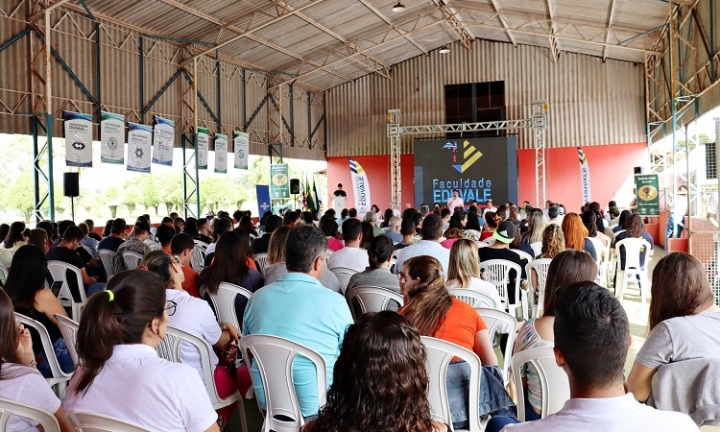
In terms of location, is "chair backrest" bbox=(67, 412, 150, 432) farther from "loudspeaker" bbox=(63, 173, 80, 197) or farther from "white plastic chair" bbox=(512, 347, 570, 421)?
"loudspeaker" bbox=(63, 173, 80, 197)

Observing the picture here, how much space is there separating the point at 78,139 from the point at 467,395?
1057cm

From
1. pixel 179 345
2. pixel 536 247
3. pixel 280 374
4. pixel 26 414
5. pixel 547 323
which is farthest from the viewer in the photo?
pixel 536 247

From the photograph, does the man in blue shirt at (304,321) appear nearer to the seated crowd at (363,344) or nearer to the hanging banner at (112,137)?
the seated crowd at (363,344)

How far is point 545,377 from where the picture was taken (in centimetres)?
251

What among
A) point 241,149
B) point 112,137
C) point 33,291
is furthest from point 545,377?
point 241,149

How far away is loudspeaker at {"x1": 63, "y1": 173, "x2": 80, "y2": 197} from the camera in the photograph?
11.2 m

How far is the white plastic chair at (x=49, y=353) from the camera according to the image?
11.4 feet

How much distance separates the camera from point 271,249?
5.23m

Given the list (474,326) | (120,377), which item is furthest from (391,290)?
(120,377)

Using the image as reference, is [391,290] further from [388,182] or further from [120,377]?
[388,182]

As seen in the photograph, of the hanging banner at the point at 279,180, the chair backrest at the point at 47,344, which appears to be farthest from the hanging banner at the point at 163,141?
the chair backrest at the point at 47,344

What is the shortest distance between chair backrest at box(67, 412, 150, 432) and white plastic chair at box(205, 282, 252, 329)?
7.50 feet

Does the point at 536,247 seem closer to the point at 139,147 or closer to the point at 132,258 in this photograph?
the point at 132,258

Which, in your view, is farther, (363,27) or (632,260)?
(363,27)
